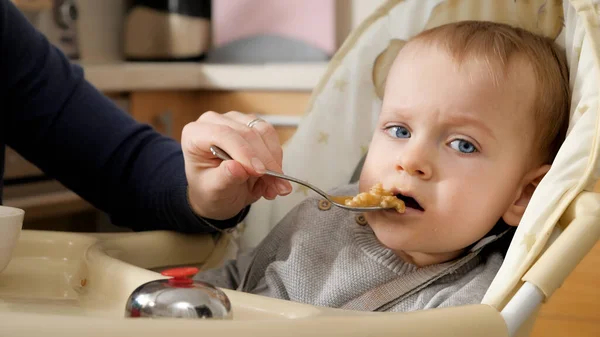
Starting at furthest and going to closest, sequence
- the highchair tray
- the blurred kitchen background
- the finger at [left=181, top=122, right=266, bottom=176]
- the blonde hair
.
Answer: the blurred kitchen background, the blonde hair, the finger at [left=181, top=122, right=266, bottom=176], the highchair tray

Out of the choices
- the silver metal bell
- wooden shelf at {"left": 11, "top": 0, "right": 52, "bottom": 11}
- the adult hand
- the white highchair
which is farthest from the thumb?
wooden shelf at {"left": 11, "top": 0, "right": 52, "bottom": 11}

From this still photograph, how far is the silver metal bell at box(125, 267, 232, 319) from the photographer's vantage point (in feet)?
1.80

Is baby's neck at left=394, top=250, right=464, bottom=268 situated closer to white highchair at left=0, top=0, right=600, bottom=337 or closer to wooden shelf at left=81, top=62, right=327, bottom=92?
white highchair at left=0, top=0, right=600, bottom=337

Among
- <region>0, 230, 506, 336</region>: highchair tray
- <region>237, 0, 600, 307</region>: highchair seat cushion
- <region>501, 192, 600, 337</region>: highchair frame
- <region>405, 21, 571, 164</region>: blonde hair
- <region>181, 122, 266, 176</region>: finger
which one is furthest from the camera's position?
<region>237, 0, 600, 307</region>: highchair seat cushion

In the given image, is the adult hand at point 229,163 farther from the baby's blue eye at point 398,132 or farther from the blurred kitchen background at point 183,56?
the blurred kitchen background at point 183,56

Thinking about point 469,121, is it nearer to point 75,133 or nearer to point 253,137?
point 253,137

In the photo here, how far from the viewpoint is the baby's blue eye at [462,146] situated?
2.84ft

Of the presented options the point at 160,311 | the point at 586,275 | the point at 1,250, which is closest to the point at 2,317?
the point at 160,311

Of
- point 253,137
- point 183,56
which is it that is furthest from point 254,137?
point 183,56

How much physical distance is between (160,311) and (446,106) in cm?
44

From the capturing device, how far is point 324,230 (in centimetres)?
98

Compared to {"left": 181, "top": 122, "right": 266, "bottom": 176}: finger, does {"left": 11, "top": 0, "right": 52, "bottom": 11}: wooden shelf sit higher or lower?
lower

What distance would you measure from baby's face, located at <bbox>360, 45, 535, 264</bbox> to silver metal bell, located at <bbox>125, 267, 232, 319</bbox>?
34 centimetres

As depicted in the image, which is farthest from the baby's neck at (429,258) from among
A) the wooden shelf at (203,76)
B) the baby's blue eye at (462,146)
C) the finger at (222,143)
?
the wooden shelf at (203,76)
